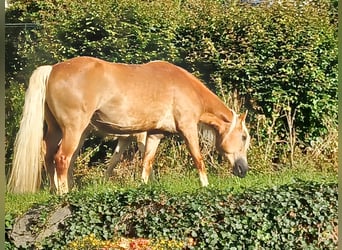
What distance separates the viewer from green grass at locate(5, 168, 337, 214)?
5.49 metres

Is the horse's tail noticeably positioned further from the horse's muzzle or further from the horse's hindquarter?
the horse's muzzle

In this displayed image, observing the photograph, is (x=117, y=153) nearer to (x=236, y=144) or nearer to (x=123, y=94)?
(x=123, y=94)

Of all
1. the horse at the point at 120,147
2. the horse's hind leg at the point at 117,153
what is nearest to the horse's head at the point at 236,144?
the horse at the point at 120,147

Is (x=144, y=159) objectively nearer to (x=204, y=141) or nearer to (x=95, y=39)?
(x=204, y=141)

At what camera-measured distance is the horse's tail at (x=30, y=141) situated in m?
5.39

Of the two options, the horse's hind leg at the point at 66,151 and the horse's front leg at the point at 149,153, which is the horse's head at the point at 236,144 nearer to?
the horse's front leg at the point at 149,153

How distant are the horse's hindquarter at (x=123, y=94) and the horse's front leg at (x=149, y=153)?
102 mm

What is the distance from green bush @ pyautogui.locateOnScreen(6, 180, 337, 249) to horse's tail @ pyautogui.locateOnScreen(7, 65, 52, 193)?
0.35 metres

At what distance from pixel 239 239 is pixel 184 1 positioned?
2.07m

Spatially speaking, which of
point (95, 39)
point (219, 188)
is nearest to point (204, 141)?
point (219, 188)

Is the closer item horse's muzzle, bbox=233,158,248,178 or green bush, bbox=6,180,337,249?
green bush, bbox=6,180,337,249

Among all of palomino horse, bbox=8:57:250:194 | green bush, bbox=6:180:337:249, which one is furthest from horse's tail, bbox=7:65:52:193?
green bush, bbox=6:180:337:249

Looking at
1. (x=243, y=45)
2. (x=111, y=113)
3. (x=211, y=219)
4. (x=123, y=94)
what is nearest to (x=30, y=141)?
(x=111, y=113)

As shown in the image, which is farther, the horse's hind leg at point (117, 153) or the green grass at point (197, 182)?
the horse's hind leg at point (117, 153)
